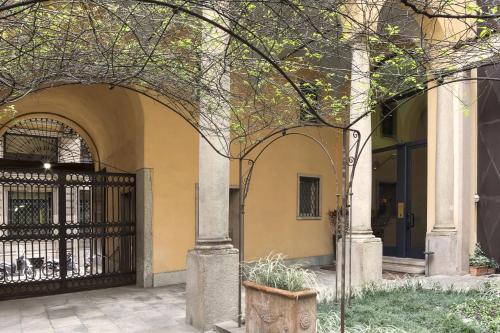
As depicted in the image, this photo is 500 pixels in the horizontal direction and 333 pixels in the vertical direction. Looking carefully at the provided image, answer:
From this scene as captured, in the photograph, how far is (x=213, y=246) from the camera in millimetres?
5859

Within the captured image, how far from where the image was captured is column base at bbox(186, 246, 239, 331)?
5652 millimetres

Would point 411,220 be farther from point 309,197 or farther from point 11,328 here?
point 11,328

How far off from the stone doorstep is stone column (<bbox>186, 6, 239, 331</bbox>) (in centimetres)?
11

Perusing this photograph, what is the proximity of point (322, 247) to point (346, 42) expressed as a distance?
29.5 feet

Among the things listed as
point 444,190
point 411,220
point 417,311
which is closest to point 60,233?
point 417,311

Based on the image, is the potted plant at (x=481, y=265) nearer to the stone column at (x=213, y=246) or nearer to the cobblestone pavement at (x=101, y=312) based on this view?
the stone column at (x=213, y=246)

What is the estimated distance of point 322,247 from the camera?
1240 cm

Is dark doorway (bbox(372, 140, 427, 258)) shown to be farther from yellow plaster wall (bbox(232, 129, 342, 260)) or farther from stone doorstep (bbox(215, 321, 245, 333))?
stone doorstep (bbox(215, 321, 245, 333))

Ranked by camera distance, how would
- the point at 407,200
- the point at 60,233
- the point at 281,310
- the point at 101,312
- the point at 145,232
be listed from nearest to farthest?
the point at 281,310, the point at 101,312, the point at 60,233, the point at 145,232, the point at 407,200

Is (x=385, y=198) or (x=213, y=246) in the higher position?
(x=385, y=198)

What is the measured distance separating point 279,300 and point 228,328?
3.90 ft

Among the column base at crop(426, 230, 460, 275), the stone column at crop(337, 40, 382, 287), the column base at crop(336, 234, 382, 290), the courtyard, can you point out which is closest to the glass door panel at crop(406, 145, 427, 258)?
the column base at crop(426, 230, 460, 275)

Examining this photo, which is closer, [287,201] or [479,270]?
[479,270]

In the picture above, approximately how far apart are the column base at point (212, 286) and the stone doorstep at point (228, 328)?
106 mm
